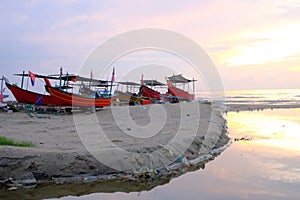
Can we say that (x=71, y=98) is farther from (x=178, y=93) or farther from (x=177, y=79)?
(x=177, y=79)

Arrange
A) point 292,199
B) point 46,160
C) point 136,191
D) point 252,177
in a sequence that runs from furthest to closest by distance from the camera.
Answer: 1. point 252,177
2. point 46,160
3. point 136,191
4. point 292,199

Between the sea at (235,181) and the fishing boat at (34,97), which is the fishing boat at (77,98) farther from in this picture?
the sea at (235,181)

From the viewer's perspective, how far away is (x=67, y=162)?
8.64 m

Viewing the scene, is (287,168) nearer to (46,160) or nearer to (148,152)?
(148,152)

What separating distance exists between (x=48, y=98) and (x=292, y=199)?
18658 millimetres

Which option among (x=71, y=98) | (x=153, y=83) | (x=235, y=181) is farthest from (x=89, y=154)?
(x=153, y=83)

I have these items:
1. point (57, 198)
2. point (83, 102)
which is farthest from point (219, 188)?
point (83, 102)

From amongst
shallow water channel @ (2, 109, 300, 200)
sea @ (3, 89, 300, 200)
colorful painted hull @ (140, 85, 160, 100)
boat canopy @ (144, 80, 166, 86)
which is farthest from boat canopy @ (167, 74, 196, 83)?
shallow water channel @ (2, 109, 300, 200)

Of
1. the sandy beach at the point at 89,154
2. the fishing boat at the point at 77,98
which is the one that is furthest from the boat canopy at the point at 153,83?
the sandy beach at the point at 89,154

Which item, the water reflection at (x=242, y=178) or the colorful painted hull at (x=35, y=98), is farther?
the colorful painted hull at (x=35, y=98)

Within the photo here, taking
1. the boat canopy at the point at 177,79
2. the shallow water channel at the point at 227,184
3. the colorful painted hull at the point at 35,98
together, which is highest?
the boat canopy at the point at 177,79

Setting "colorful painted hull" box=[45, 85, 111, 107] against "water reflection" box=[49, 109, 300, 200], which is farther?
"colorful painted hull" box=[45, 85, 111, 107]

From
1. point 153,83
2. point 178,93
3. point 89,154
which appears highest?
point 153,83

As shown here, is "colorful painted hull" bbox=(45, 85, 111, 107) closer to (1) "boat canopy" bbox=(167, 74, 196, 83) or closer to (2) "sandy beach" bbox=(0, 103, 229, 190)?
(2) "sandy beach" bbox=(0, 103, 229, 190)
